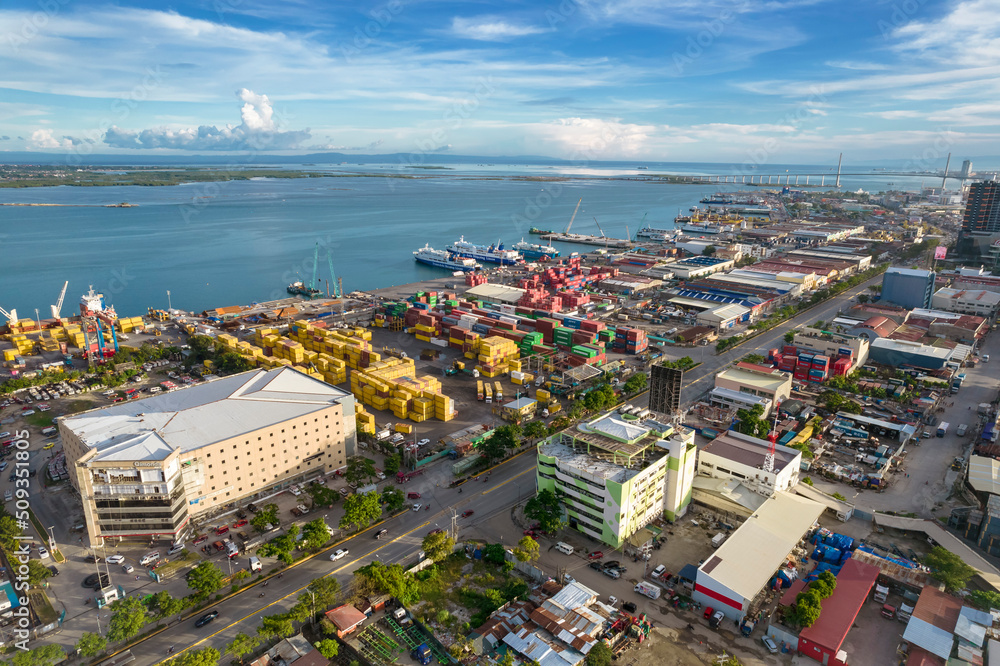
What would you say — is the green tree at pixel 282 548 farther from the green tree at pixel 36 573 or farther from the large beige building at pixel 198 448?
the green tree at pixel 36 573

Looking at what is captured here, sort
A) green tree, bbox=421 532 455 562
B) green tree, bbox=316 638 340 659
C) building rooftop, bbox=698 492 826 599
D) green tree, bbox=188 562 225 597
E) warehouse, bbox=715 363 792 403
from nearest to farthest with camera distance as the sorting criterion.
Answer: green tree, bbox=316 638 340 659, green tree, bbox=188 562 225 597, building rooftop, bbox=698 492 826 599, green tree, bbox=421 532 455 562, warehouse, bbox=715 363 792 403

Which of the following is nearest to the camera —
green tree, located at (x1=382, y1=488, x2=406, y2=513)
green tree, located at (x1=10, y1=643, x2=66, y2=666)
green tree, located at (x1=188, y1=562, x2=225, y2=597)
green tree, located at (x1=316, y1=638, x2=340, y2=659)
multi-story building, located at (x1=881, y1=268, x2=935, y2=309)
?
green tree, located at (x1=10, y1=643, x2=66, y2=666)

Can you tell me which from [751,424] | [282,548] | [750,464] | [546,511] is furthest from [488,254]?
[282,548]

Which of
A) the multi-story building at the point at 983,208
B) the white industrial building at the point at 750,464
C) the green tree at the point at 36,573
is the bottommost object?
the green tree at the point at 36,573

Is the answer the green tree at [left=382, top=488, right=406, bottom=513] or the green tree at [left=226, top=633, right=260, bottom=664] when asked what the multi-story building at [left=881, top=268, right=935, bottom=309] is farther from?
the green tree at [left=226, top=633, right=260, bottom=664]

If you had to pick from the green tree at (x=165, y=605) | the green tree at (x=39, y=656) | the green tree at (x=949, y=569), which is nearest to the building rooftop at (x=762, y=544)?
the green tree at (x=949, y=569)

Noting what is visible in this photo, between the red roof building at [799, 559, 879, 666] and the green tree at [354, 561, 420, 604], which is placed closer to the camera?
the red roof building at [799, 559, 879, 666]

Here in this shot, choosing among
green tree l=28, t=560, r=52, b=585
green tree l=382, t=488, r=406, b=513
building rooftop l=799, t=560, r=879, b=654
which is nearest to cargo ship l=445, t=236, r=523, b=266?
green tree l=382, t=488, r=406, b=513

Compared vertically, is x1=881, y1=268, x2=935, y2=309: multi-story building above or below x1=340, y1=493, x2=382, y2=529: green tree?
above
